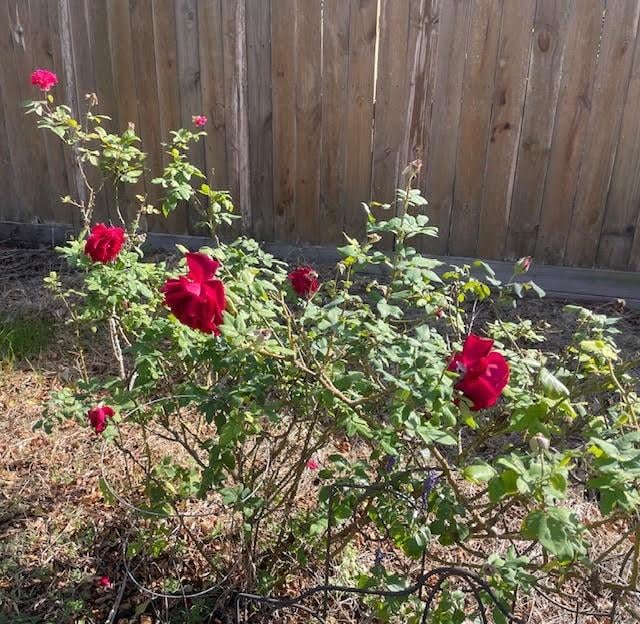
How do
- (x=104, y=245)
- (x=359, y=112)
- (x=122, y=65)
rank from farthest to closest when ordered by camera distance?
(x=122, y=65)
(x=359, y=112)
(x=104, y=245)

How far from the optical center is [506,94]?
3.45m

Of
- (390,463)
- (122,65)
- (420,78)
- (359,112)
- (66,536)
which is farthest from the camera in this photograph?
(122,65)

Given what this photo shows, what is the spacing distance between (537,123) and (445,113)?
17.8 inches

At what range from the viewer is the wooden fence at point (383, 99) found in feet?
11.0

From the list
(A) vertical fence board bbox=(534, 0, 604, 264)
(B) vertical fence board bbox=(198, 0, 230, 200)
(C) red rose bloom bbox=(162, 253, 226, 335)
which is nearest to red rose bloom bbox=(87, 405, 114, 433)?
(C) red rose bloom bbox=(162, 253, 226, 335)

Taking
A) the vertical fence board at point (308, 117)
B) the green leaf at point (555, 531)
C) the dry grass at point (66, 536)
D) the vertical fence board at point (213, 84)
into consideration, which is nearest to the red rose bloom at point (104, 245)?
the dry grass at point (66, 536)

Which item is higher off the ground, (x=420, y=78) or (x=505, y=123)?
(x=420, y=78)

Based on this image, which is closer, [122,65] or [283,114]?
[283,114]

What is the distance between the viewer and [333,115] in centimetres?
370

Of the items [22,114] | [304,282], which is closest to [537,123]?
[304,282]

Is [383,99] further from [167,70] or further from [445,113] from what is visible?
[167,70]

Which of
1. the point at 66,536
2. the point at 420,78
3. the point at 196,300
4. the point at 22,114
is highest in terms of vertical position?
the point at 420,78

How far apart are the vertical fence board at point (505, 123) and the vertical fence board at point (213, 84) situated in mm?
1442

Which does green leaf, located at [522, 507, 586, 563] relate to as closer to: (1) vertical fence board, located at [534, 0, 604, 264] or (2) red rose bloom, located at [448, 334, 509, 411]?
(2) red rose bloom, located at [448, 334, 509, 411]
